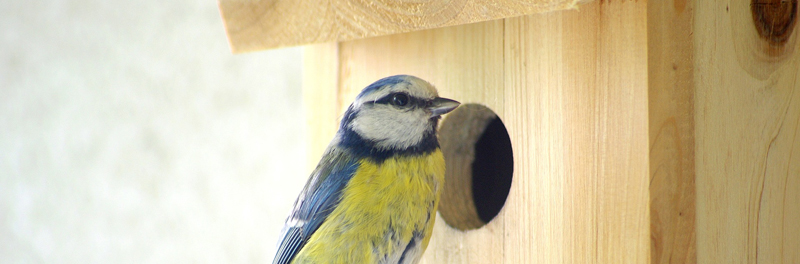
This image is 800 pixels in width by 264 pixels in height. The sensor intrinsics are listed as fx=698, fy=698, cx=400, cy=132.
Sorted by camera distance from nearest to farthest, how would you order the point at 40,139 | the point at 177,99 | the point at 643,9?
the point at 643,9 → the point at 177,99 → the point at 40,139

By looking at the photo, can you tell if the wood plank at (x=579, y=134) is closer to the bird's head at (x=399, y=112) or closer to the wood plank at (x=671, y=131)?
the wood plank at (x=671, y=131)

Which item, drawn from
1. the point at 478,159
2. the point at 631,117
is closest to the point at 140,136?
the point at 478,159

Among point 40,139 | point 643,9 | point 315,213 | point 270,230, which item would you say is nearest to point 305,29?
point 315,213

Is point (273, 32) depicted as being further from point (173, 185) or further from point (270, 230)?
point (173, 185)

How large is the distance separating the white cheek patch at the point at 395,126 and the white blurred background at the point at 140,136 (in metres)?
1.05

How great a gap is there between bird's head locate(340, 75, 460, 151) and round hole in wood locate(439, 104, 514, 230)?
38cm

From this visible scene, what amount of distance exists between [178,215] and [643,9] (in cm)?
220

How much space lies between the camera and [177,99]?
2.70m

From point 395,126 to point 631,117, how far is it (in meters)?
0.42

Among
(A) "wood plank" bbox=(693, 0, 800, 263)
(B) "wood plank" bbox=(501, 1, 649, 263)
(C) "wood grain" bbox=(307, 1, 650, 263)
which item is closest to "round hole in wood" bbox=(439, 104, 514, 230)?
(C) "wood grain" bbox=(307, 1, 650, 263)

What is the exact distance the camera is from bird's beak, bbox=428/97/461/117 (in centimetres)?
122

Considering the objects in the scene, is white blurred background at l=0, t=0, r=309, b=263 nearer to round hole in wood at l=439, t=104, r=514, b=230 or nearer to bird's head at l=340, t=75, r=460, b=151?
round hole in wood at l=439, t=104, r=514, b=230

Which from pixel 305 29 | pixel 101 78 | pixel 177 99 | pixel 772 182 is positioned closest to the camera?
pixel 772 182

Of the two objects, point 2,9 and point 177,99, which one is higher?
point 2,9
